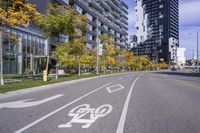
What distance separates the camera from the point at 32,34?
55.3 m

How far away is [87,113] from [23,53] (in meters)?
43.0

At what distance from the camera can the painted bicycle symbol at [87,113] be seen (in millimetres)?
9385

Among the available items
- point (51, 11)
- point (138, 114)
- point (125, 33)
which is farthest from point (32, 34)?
point (125, 33)

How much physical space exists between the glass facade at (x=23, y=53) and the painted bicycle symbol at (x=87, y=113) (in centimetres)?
3327

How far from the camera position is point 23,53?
52469 millimetres

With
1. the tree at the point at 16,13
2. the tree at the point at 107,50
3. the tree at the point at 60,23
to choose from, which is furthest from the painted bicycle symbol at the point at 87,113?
the tree at the point at 107,50

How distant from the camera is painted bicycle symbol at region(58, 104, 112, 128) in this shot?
30.8 ft

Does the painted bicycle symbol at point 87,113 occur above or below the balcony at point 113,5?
below

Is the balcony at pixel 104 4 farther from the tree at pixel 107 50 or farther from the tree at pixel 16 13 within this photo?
the tree at pixel 16 13

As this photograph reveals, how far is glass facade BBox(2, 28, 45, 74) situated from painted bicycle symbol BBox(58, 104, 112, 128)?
3327cm

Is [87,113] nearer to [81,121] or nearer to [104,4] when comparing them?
[81,121]

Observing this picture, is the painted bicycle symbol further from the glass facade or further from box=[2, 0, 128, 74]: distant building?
the glass facade

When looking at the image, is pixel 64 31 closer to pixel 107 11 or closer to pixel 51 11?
pixel 51 11

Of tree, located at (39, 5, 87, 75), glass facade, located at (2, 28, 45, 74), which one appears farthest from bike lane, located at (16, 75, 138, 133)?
glass facade, located at (2, 28, 45, 74)
